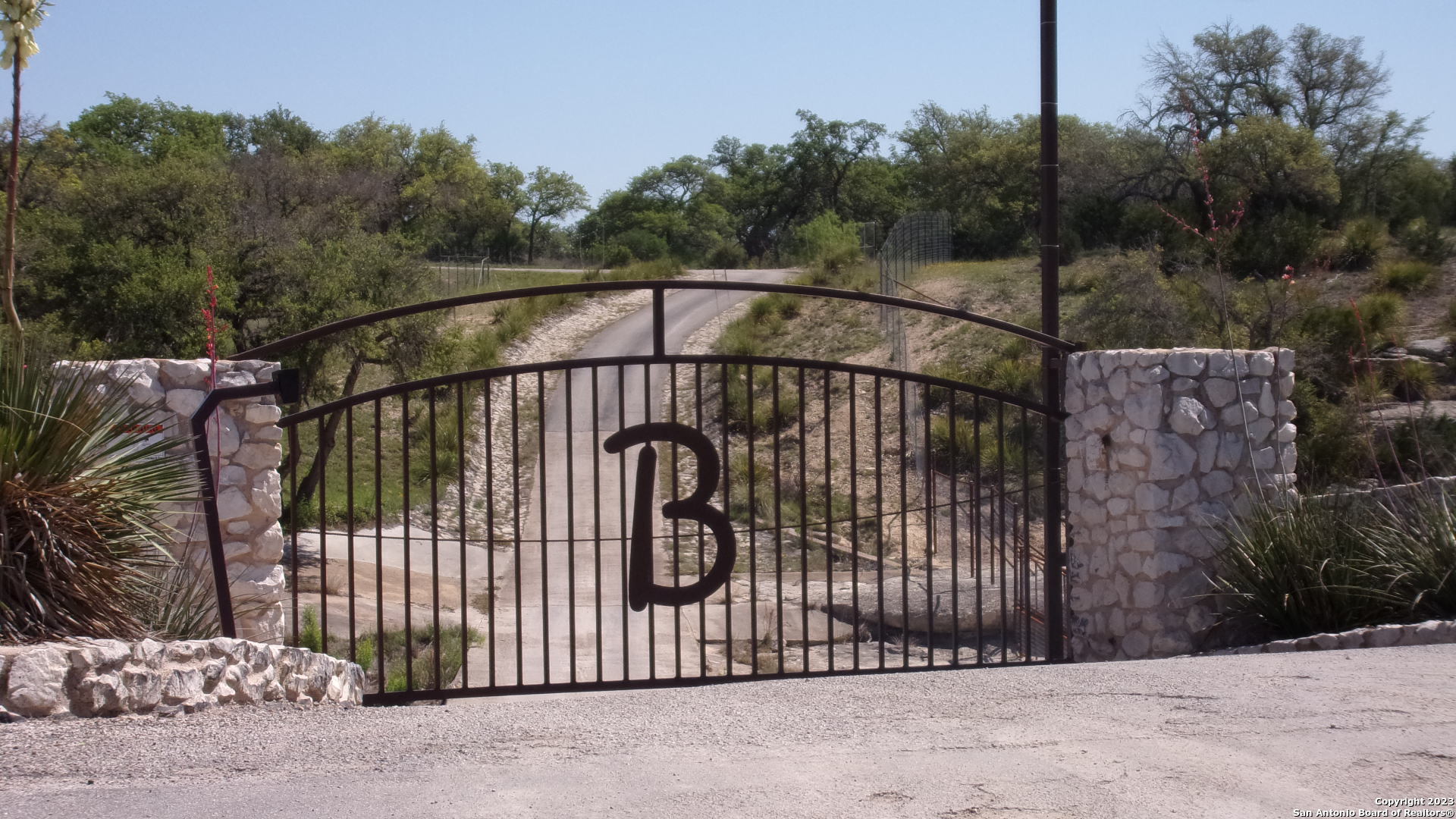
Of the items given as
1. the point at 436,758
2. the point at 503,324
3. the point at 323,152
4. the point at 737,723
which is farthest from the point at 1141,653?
the point at 323,152

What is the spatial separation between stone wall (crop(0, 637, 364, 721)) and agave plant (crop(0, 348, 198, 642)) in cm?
27

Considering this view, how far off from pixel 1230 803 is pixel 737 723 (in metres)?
1.77

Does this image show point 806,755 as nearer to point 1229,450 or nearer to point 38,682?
point 38,682

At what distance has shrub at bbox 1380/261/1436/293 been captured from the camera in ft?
80.6

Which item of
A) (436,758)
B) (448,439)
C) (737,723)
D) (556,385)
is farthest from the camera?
(556,385)

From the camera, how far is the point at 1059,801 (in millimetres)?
3500

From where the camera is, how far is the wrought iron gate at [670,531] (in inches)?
235

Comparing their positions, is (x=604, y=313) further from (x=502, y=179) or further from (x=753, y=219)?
(x=502, y=179)

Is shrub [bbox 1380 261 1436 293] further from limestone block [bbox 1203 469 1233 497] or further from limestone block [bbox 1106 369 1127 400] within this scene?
limestone block [bbox 1106 369 1127 400]

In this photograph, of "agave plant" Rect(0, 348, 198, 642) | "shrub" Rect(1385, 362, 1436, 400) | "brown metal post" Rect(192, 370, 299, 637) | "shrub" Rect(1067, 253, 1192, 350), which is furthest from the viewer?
"shrub" Rect(1067, 253, 1192, 350)

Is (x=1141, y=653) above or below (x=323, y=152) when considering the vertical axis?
below

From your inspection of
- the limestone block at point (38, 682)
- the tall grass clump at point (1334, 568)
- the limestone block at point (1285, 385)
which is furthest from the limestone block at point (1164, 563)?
the limestone block at point (38, 682)

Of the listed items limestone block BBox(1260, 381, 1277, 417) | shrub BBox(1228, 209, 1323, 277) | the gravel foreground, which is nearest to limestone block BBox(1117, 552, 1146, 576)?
limestone block BBox(1260, 381, 1277, 417)

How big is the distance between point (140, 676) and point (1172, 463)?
5378mm
